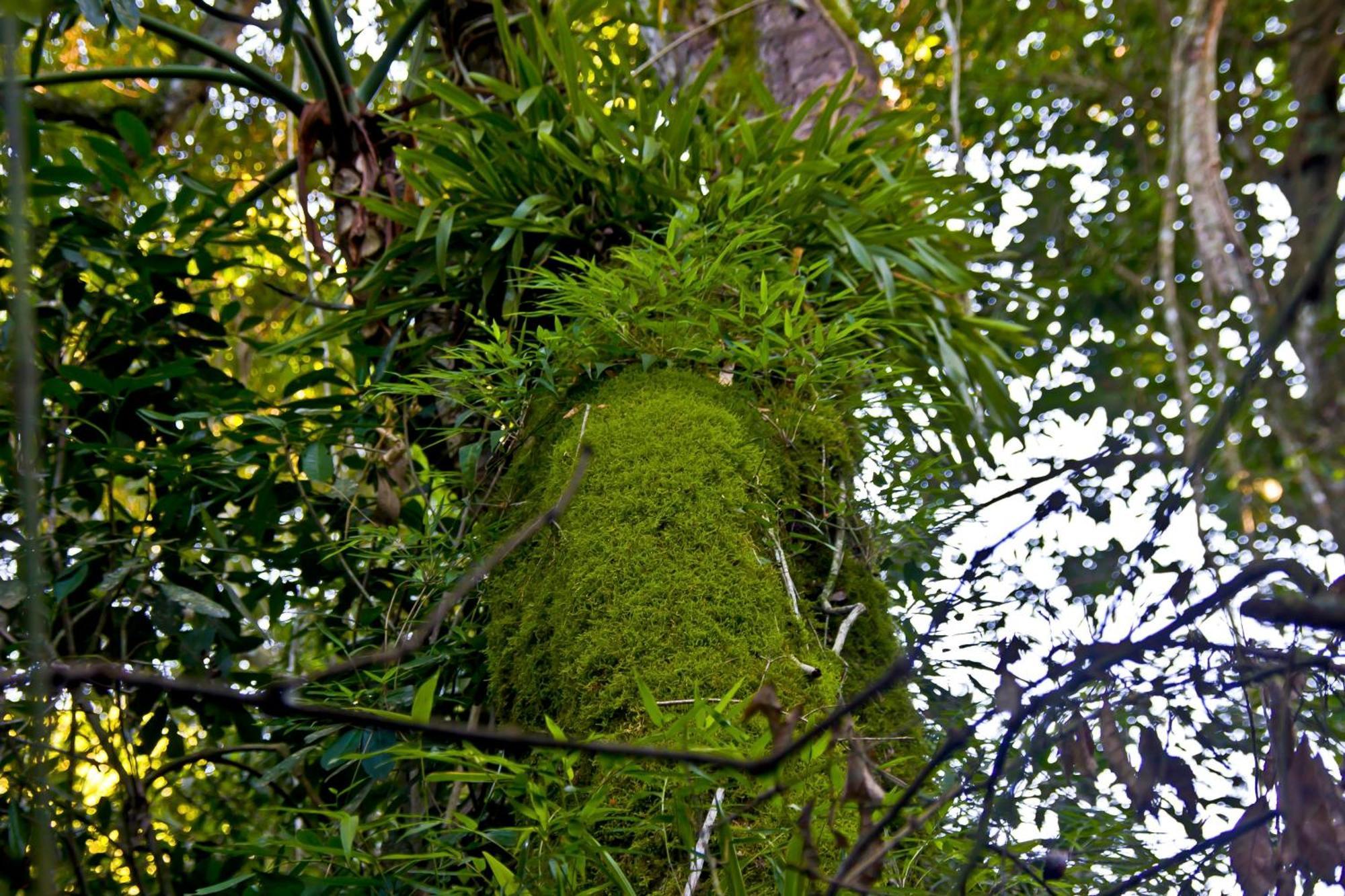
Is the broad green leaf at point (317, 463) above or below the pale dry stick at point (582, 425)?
below

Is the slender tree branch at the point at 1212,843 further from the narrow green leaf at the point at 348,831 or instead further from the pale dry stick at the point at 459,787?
the pale dry stick at the point at 459,787

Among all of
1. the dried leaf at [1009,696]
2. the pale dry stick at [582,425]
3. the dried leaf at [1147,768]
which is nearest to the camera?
the dried leaf at [1009,696]

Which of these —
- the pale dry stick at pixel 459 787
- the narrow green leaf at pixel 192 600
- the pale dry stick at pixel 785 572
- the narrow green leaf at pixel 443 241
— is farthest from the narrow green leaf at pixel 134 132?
the pale dry stick at pixel 785 572

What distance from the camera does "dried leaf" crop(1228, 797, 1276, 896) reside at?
0.59m

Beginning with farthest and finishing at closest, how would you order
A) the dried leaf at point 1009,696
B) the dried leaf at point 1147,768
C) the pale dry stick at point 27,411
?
the dried leaf at point 1147,768 < the dried leaf at point 1009,696 < the pale dry stick at point 27,411

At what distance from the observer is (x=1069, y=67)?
14.2 feet

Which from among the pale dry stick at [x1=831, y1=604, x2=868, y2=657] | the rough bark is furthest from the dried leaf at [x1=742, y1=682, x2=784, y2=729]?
the rough bark

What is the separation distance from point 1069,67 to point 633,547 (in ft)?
12.9

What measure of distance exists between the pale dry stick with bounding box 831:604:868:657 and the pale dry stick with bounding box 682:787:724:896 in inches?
13.3

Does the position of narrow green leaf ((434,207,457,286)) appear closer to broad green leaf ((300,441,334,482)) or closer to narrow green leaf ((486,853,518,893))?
broad green leaf ((300,441,334,482))

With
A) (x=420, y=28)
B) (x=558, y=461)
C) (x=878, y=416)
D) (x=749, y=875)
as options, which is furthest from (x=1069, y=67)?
(x=749, y=875)

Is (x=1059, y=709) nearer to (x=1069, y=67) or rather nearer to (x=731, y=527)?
(x=731, y=527)

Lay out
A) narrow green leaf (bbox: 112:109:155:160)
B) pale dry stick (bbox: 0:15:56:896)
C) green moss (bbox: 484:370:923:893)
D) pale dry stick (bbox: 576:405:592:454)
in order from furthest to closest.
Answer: narrow green leaf (bbox: 112:109:155:160) < pale dry stick (bbox: 576:405:592:454) < green moss (bbox: 484:370:923:893) < pale dry stick (bbox: 0:15:56:896)

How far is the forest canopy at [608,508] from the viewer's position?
2.19 feet
